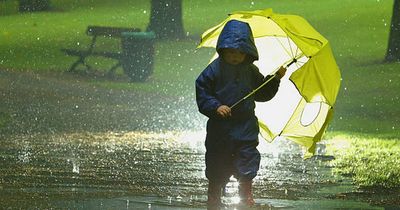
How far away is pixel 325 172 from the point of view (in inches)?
478

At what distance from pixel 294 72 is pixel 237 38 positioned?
22.0 inches

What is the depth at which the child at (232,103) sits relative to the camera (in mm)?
9117

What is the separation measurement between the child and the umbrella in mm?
259

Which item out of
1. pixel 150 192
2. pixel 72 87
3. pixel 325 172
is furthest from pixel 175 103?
pixel 150 192

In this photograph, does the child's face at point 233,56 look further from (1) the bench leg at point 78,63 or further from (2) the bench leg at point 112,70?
(1) the bench leg at point 78,63

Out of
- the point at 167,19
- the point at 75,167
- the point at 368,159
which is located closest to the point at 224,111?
the point at 75,167

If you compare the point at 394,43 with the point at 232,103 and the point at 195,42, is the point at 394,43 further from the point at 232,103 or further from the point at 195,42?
the point at 232,103

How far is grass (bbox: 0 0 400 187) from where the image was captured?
72.2ft

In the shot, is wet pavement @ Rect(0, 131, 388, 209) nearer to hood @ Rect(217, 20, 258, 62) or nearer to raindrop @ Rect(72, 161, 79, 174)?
raindrop @ Rect(72, 161, 79, 174)

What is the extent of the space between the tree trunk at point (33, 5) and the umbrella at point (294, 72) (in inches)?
713

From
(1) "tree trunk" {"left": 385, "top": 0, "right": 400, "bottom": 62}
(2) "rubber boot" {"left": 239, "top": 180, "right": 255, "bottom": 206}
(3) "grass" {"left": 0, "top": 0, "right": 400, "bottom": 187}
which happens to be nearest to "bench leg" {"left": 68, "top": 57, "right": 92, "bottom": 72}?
(3) "grass" {"left": 0, "top": 0, "right": 400, "bottom": 187}

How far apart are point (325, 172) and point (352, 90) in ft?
38.2

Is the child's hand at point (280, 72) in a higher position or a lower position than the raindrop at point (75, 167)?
higher

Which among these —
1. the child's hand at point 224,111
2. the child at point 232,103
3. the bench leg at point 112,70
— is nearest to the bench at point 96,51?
the bench leg at point 112,70
